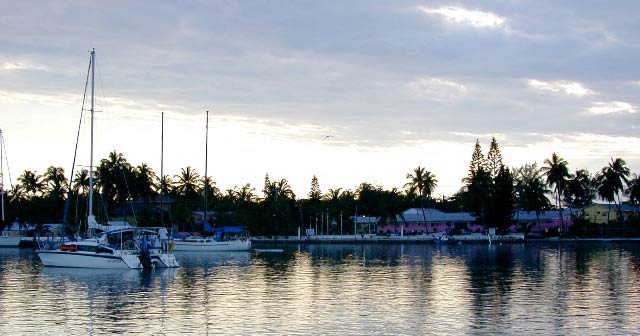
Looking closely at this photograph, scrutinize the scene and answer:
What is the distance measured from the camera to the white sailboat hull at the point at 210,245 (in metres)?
81.1

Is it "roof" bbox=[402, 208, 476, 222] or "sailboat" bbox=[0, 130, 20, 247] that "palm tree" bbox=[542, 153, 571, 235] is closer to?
"roof" bbox=[402, 208, 476, 222]

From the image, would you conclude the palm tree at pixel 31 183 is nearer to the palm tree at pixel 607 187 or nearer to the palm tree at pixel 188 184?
the palm tree at pixel 188 184

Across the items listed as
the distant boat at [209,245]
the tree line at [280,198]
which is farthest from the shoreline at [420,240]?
the distant boat at [209,245]

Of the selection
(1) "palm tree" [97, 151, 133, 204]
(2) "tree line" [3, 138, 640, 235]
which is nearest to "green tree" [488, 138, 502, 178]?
(2) "tree line" [3, 138, 640, 235]

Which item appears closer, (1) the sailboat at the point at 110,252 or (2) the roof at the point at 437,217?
(1) the sailboat at the point at 110,252

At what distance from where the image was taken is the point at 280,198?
432 ft

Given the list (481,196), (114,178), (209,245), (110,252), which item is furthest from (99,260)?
(481,196)

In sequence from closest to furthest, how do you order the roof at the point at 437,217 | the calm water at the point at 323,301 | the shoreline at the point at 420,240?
the calm water at the point at 323,301
the shoreline at the point at 420,240
the roof at the point at 437,217

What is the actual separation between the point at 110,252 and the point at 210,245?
98.2 ft

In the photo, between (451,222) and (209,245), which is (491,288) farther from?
(451,222)

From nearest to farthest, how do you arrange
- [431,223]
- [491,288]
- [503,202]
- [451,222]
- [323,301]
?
[323,301], [491,288], [503,202], [451,222], [431,223]

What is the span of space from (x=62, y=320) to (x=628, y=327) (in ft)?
66.1

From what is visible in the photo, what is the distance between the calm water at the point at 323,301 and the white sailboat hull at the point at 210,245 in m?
26.3

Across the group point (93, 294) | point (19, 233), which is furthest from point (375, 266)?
point (19, 233)
